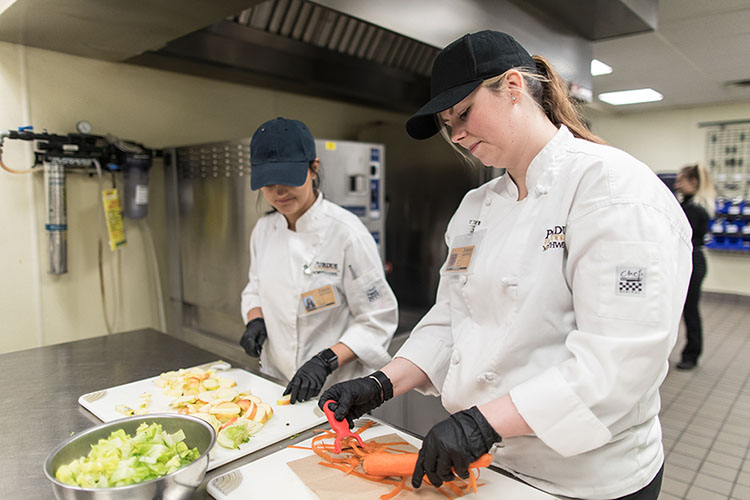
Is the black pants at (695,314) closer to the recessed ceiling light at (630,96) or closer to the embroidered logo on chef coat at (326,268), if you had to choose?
the recessed ceiling light at (630,96)

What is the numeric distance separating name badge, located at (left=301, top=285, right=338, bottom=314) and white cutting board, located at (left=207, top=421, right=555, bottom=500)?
26.5 inches

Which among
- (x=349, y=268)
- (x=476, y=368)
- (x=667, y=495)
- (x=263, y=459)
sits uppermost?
(x=349, y=268)

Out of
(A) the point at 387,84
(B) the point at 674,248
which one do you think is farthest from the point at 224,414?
(A) the point at 387,84

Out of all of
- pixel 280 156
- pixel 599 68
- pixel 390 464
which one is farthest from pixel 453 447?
pixel 599 68

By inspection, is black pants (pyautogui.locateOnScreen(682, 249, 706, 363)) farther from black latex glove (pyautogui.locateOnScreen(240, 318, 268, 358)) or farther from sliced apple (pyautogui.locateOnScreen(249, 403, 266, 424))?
sliced apple (pyautogui.locateOnScreen(249, 403, 266, 424))

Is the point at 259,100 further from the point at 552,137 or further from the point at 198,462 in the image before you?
the point at 198,462

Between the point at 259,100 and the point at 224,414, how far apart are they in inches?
94.2

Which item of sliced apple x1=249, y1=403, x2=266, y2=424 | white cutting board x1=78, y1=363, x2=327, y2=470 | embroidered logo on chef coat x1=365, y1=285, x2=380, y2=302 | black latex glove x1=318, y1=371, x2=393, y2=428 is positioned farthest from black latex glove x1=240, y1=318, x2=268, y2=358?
black latex glove x1=318, y1=371, x2=393, y2=428

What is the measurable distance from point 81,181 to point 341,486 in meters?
2.18

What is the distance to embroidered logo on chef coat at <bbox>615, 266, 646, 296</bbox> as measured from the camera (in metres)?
0.81

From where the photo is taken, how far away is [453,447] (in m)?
0.83

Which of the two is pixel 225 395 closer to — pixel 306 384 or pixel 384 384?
pixel 306 384

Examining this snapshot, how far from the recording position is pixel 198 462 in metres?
0.79

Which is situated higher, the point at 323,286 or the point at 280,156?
the point at 280,156
